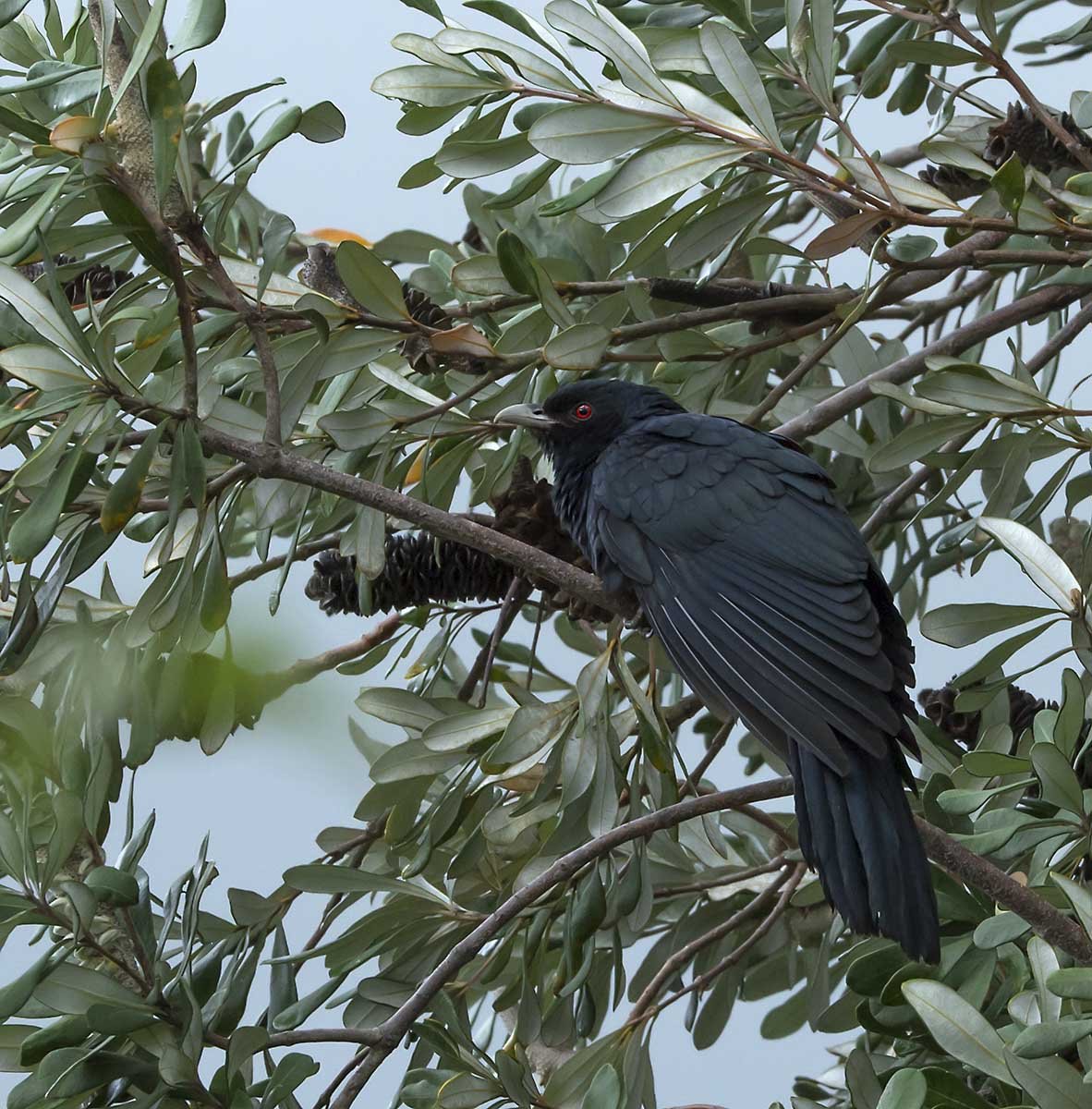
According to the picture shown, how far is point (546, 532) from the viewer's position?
8.93 ft

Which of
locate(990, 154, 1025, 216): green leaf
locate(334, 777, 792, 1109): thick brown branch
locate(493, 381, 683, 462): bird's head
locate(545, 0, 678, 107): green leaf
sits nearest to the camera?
locate(334, 777, 792, 1109): thick brown branch

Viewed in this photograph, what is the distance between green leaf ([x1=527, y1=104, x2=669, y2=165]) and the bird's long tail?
892mm

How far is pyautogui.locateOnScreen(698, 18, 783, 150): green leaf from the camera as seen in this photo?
6.31 ft

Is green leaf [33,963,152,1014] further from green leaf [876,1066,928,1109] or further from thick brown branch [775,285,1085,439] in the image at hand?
thick brown branch [775,285,1085,439]

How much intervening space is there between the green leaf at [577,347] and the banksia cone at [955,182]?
2.78ft

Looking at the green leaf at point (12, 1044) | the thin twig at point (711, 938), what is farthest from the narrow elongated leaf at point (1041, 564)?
the green leaf at point (12, 1044)

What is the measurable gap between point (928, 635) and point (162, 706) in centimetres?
108

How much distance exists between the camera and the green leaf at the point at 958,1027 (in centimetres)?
146

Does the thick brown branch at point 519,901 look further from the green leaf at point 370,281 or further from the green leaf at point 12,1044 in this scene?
the green leaf at point 370,281

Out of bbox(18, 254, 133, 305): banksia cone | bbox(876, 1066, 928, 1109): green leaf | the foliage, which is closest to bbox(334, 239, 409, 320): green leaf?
the foliage

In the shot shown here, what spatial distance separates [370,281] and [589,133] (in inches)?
14.9

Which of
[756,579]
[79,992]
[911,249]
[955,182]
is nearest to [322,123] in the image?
[911,249]

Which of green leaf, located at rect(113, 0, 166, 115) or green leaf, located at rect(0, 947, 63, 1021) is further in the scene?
green leaf, located at rect(0, 947, 63, 1021)

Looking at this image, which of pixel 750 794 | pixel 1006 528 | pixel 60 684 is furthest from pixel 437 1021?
pixel 1006 528
